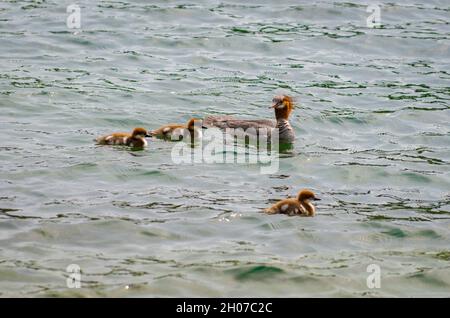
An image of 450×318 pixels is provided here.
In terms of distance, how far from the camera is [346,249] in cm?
918

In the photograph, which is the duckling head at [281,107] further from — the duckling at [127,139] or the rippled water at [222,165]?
the duckling at [127,139]

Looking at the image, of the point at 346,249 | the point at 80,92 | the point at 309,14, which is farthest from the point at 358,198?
the point at 309,14

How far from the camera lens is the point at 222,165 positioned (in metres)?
11.7

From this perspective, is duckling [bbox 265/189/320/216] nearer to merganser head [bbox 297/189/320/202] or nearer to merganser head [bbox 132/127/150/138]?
merganser head [bbox 297/189/320/202]

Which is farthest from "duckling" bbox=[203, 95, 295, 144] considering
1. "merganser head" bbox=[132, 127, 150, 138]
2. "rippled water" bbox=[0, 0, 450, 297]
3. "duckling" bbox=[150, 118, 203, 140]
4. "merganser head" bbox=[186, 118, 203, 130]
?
"merganser head" bbox=[132, 127, 150, 138]

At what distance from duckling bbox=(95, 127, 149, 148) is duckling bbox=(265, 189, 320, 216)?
2.67 metres

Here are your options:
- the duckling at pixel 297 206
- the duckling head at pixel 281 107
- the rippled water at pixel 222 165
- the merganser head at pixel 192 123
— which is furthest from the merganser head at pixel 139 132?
the duckling at pixel 297 206

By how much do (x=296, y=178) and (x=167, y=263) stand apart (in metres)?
3.13

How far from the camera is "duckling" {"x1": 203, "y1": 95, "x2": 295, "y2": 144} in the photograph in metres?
13.2

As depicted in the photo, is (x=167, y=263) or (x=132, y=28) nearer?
(x=167, y=263)

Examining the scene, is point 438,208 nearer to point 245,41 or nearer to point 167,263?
point 167,263

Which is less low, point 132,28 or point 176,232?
point 132,28

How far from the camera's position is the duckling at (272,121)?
13.2 m

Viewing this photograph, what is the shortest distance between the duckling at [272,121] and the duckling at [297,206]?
3.16 m
